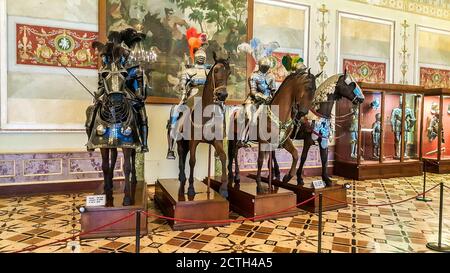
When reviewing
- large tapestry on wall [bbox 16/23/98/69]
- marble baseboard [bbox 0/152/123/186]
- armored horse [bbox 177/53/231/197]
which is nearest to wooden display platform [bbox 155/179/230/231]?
armored horse [bbox 177/53/231/197]

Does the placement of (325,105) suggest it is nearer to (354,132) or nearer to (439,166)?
(354,132)

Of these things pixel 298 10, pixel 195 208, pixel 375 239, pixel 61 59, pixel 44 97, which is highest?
pixel 298 10

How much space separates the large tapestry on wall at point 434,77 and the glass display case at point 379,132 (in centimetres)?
205

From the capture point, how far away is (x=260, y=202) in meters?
5.82

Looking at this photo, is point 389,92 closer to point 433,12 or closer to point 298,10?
point 298,10

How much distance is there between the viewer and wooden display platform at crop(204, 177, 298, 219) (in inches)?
229

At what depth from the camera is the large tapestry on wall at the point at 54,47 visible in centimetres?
748

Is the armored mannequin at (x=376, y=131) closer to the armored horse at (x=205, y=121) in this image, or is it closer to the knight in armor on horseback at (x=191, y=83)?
the armored horse at (x=205, y=121)

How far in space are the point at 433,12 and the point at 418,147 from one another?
209 inches

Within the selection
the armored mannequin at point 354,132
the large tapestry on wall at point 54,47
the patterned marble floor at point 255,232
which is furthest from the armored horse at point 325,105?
the large tapestry on wall at point 54,47

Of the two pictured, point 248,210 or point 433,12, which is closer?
point 248,210

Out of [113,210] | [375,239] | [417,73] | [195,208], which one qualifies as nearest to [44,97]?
[113,210]

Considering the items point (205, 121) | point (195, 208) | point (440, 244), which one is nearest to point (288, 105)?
point (205, 121)

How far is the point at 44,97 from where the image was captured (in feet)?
25.3
